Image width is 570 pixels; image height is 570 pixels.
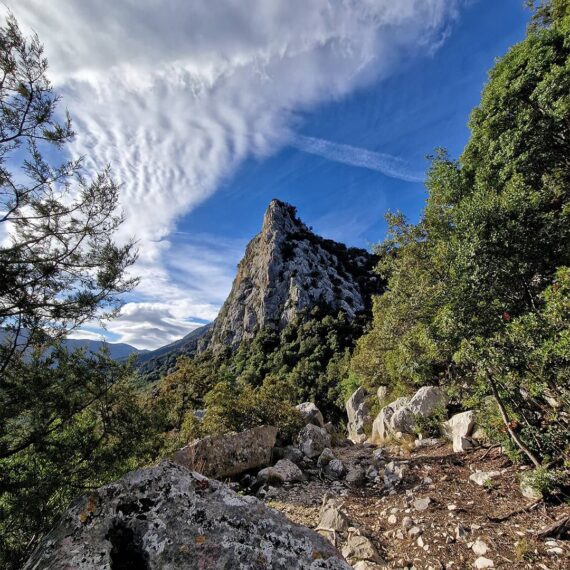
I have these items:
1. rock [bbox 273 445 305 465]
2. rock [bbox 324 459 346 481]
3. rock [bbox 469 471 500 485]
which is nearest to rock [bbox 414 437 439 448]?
rock [bbox 324 459 346 481]

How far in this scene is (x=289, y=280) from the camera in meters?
82.9

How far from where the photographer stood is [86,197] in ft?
18.0

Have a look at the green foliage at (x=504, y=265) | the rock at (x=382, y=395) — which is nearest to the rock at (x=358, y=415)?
the rock at (x=382, y=395)

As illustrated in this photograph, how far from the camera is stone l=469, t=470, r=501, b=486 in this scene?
6429 millimetres

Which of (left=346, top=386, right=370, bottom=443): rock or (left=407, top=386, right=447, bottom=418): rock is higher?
(left=407, top=386, right=447, bottom=418): rock

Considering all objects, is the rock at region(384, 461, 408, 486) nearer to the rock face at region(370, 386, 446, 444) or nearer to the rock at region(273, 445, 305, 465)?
the rock at region(273, 445, 305, 465)

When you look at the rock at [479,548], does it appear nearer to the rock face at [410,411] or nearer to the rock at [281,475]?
the rock at [281,475]

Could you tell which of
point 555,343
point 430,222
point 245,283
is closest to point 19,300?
point 555,343

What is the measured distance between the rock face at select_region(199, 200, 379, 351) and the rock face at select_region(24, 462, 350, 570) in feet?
226

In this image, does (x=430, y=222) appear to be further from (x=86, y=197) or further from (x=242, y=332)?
(x=242, y=332)

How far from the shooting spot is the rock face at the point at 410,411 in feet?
35.8

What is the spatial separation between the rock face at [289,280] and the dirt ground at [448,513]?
63.2 meters

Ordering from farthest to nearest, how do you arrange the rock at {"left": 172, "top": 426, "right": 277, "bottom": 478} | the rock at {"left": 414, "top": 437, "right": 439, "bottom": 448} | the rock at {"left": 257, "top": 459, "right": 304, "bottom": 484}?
1. the rock at {"left": 414, "top": 437, "right": 439, "bottom": 448}
2. the rock at {"left": 172, "top": 426, "right": 277, "bottom": 478}
3. the rock at {"left": 257, "top": 459, "right": 304, "bottom": 484}

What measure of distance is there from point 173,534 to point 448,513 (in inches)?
214
